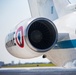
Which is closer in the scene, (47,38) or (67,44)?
(47,38)

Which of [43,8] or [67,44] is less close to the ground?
[43,8]

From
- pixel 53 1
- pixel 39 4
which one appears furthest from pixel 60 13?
pixel 39 4

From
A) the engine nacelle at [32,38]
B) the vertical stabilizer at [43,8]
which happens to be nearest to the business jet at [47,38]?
the engine nacelle at [32,38]

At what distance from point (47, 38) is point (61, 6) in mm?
2495

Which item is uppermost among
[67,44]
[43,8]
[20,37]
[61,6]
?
[43,8]

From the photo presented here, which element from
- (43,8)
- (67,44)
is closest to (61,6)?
(43,8)

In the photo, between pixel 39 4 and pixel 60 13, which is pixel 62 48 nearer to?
pixel 60 13

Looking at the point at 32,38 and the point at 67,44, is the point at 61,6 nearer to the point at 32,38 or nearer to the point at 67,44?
the point at 67,44

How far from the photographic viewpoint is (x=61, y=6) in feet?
51.6

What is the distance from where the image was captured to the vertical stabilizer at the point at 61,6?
50.5 feet

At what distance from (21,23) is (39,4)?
151 inches

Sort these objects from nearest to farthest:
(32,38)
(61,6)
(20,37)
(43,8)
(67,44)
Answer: (20,37), (32,38), (67,44), (61,6), (43,8)

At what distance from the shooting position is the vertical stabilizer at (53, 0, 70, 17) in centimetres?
1540

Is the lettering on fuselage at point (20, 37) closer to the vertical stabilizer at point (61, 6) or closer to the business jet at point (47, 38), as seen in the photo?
the business jet at point (47, 38)
